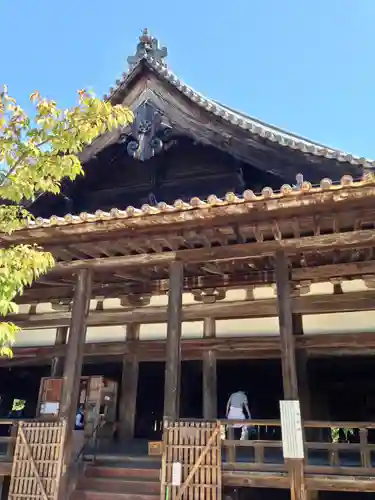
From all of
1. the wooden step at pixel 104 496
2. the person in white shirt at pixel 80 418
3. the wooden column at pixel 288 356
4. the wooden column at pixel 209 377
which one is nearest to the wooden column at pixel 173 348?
the wooden step at pixel 104 496

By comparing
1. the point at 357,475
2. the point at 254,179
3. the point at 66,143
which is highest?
the point at 254,179

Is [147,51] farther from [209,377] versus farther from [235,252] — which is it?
[209,377]

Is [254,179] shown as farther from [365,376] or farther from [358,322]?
[365,376]

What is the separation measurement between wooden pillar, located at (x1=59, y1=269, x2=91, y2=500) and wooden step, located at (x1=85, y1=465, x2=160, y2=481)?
52 cm

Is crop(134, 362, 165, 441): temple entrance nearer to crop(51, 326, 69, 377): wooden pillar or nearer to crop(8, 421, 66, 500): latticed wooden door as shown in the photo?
crop(51, 326, 69, 377): wooden pillar

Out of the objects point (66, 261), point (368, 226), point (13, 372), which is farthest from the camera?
point (13, 372)

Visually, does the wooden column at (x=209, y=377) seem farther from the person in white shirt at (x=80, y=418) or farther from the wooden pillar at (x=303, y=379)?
the person in white shirt at (x=80, y=418)

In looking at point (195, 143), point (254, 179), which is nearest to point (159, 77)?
point (195, 143)

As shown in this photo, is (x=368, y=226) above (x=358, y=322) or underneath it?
above

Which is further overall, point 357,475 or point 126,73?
point 126,73

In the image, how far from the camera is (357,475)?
6137 millimetres

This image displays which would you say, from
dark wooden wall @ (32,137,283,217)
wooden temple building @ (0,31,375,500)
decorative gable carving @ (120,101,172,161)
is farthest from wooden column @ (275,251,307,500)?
decorative gable carving @ (120,101,172,161)

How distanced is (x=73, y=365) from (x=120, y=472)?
191 centimetres

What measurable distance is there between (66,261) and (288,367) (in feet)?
13.1
